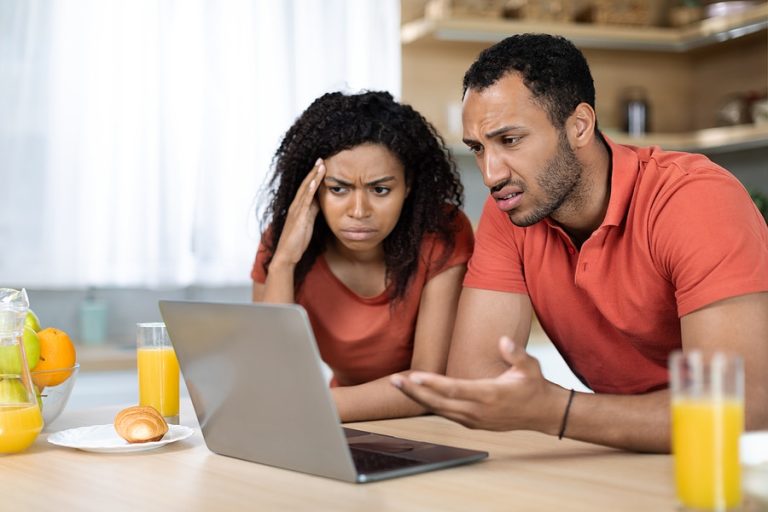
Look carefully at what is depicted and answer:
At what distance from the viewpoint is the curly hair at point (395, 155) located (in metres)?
2.00

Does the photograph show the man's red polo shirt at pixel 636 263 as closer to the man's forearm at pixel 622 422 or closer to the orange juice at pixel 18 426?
the man's forearm at pixel 622 422

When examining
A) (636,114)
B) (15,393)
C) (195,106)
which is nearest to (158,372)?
(15,393)

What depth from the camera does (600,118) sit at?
3.93 meters

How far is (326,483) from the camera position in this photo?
1140 mm

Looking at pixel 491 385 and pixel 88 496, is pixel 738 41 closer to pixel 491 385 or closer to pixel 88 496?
pixel 491 385

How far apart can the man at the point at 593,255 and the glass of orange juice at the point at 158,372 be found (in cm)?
45

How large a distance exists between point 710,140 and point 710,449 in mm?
2861

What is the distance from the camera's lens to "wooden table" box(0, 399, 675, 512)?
3.45ft

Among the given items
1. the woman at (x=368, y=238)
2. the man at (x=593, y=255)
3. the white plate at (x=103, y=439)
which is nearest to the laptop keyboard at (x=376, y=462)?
the man at (x=593, y=255)

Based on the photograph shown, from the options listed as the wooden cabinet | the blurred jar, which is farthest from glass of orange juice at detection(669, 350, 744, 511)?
the blurred jar

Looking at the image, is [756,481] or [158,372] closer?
[756,481]

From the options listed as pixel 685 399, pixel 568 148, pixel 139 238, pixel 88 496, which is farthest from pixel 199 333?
pixel 139 238

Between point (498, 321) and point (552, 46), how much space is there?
48 cm

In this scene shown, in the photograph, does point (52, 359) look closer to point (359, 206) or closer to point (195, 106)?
point (359, 206)
